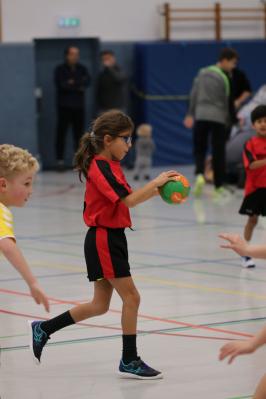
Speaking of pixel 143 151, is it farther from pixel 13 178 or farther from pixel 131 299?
pixel 13 178

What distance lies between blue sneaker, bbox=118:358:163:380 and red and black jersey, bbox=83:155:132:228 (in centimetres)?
82

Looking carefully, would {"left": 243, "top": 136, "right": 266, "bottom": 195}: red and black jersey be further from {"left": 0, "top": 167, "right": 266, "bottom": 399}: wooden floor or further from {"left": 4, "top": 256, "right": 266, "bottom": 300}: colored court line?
{"left": 4, "top": 256, "right": 266, "bottom": 300}: colored court line

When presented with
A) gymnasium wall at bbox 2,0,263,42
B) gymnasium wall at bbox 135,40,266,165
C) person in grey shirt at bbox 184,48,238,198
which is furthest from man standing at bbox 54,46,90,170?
person in grey shirt at bbox 184,48,238,198

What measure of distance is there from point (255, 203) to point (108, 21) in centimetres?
1453

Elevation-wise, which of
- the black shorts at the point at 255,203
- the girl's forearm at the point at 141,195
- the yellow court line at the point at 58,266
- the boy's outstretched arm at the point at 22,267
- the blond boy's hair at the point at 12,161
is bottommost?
the yellow court line at the point at 58,266

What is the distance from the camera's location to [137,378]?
605cm

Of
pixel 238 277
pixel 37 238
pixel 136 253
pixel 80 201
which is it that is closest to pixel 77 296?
pixel 238 277

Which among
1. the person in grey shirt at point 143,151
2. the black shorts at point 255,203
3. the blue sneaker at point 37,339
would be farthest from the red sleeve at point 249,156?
the person in grey shirt at point 143,151

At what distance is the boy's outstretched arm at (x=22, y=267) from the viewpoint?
15.9 ft

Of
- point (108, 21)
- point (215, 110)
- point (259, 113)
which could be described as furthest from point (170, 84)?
point (259, 113)

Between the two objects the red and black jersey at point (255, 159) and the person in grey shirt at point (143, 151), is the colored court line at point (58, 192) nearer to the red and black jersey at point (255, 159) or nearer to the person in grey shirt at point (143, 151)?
the person in grey shirt at point (143, 151)

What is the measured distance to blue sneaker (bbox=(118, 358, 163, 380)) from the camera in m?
6.02

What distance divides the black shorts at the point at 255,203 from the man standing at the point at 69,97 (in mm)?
12654

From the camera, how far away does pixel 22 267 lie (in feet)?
16.1
